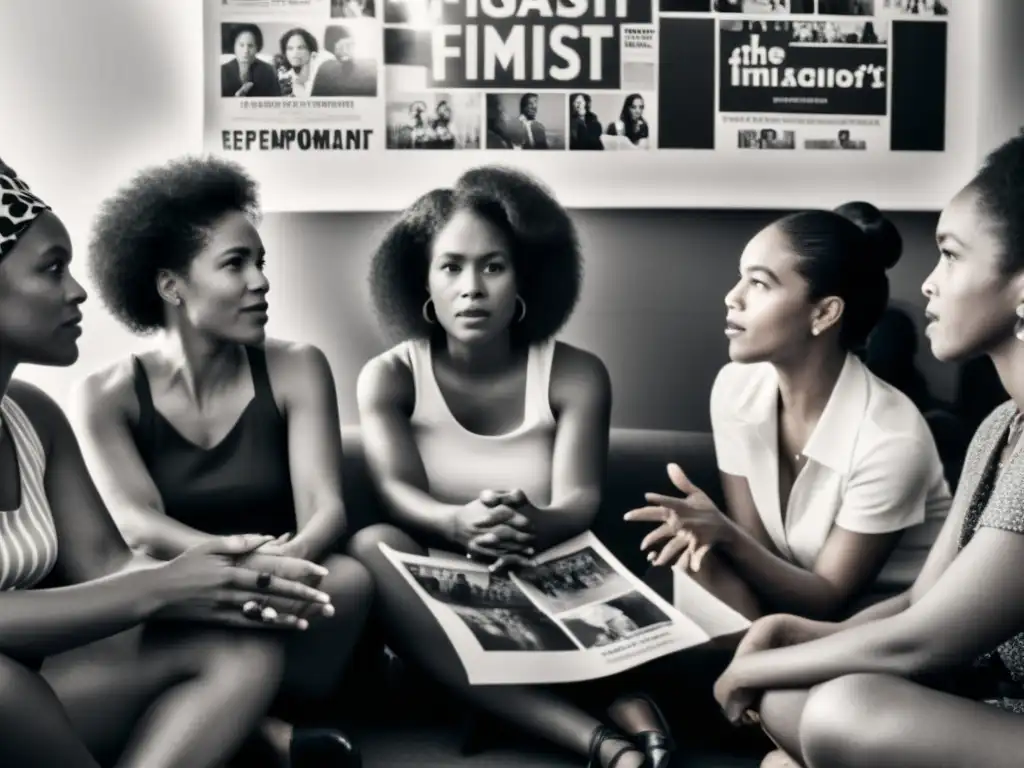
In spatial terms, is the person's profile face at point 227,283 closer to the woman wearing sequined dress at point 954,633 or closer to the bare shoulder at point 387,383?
the bare shoulder at point 387,383

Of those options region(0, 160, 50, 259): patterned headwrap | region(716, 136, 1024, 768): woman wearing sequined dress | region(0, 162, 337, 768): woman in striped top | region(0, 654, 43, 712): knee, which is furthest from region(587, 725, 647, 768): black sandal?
region(0, 160, 50, 259): patterned headwrap

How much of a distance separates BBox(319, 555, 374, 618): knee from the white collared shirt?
1.43ft

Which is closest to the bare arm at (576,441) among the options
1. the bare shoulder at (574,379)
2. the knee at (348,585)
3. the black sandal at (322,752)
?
the bare shoulder at (574,379)

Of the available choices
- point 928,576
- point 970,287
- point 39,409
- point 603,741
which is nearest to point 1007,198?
point 970,287

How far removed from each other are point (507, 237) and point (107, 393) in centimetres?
48

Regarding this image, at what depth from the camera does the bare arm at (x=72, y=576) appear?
1.10 metres

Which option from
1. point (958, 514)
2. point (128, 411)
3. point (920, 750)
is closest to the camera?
point (920, 750)

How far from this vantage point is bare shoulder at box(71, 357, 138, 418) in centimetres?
129

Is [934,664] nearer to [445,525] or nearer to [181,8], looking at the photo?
[445,525]

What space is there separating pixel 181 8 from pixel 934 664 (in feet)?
3.46

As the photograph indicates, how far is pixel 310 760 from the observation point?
1.25 meters

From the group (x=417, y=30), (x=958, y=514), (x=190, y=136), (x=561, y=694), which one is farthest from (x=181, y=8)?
(x=958, y=514)

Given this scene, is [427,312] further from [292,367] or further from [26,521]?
[26,521]

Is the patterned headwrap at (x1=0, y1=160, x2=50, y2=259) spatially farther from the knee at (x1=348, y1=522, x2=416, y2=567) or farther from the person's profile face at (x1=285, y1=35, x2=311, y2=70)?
the knee at (x1=348, y1=522, x2=416, y2=567)
